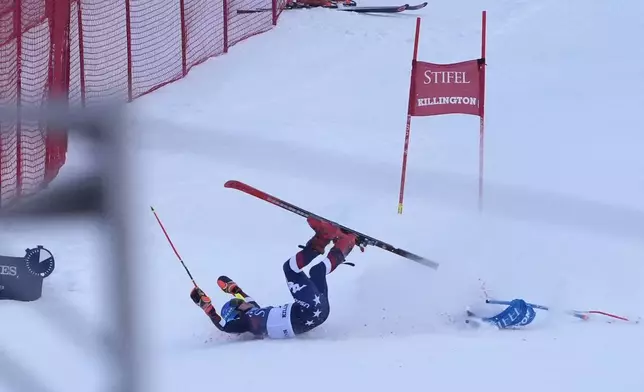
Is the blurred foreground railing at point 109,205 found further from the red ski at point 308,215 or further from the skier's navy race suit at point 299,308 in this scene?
the red ski at point 308,215

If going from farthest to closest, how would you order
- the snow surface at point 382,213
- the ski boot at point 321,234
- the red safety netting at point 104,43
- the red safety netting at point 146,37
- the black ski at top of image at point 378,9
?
the black ski at top of image at point 378,9 → the red safety netting at point 146,37 → the red safety netting at point 104,43 → the ski boot at point 321,234 → the snow surface at point 382,213

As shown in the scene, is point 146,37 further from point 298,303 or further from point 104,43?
point 298,303

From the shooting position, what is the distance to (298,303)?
22.2 ft

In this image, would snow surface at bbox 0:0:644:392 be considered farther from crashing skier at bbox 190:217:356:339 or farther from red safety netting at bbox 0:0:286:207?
red safety netting at bbox 0:0:286:207

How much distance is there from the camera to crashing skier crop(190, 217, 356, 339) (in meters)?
6.79

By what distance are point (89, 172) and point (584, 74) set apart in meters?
14.2

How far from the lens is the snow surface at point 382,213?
575 centimetres

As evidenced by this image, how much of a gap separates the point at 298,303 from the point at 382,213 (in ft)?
11.3

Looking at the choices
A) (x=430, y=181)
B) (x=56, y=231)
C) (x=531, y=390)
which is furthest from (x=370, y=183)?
(x=56, y=231)

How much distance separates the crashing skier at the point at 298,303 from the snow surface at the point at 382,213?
11 cm

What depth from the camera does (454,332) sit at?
6.97m

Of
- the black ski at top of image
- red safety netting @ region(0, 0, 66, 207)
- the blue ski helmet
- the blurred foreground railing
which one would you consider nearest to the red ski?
the blue ski helmet

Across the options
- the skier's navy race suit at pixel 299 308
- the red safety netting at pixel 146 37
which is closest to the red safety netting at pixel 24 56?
the red safety netting at pixel 146 37

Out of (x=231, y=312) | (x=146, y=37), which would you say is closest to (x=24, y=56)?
(x=146, y=37)
